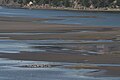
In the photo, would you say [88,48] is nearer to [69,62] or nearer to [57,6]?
[69,62]

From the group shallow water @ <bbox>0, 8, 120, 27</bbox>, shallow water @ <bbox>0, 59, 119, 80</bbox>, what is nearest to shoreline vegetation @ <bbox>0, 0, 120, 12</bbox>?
shallow water @ <bbox>0, 8, 120, 27</bbox>

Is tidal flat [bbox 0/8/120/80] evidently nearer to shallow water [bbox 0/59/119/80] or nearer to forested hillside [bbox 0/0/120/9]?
shallow water [bbox 0/59/119/80]

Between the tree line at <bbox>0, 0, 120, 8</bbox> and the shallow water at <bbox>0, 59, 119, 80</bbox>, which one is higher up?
the shallow water at <bbox>0, 59, 119, 80</bbox>

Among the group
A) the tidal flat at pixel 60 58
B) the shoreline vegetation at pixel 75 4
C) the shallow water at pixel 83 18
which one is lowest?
the shoreline vegetation at pixel 75 4

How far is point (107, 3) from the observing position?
406 feet

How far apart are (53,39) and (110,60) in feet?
41.7

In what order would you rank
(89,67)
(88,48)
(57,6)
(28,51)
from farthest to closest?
(57,6)
(88,48)
(28,51)
(89,67)

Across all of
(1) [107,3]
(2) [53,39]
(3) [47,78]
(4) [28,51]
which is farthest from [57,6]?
(3) [47,78]

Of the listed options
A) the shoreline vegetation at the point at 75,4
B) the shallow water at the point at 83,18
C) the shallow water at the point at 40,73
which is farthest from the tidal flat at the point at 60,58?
the shoreline vegetation at the point at 75,4

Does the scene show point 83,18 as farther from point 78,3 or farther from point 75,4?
point 78,3

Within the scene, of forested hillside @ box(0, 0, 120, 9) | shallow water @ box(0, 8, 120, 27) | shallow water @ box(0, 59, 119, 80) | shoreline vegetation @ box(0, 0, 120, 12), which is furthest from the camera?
forested hillside @ box(0, 0, 120, 9)

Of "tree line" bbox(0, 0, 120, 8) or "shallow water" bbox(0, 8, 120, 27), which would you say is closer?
"shallow water" bbox(0, 8, 120, 27)

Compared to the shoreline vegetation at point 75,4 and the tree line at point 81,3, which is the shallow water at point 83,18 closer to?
the shoreline vegetation at point 75,4

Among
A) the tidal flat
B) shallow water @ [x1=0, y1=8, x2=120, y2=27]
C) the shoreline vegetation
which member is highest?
the tidal flat
